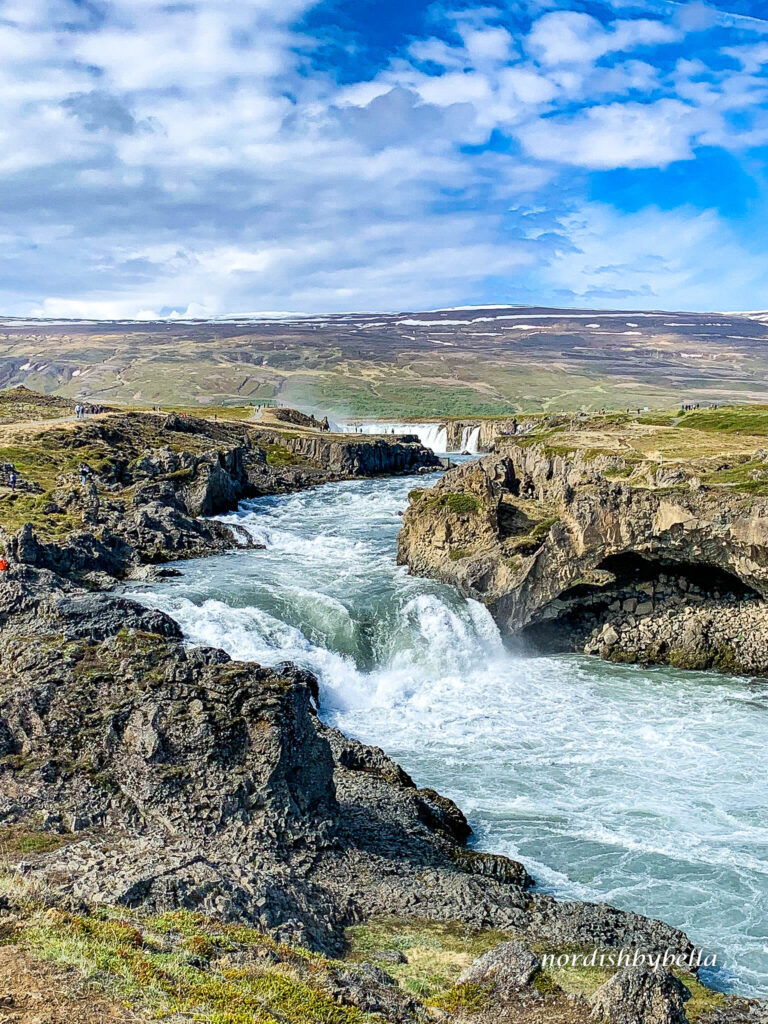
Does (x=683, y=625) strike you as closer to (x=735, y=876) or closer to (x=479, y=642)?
(x=479, y=642)

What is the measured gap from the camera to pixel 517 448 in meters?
70.5

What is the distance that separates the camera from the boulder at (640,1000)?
1165 centimetres

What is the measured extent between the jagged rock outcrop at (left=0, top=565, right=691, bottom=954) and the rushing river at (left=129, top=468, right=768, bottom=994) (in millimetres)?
2948

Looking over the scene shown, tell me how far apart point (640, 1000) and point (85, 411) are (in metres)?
92.2

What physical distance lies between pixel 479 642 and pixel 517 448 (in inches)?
1378

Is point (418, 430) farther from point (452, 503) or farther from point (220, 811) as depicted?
point (220, 811)

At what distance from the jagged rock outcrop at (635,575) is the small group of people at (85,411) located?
2302 inches

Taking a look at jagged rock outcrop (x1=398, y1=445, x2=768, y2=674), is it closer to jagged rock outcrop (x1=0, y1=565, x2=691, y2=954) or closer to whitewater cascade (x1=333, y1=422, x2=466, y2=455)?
jagged rock outcrop (x1=0, y1=565, x2=691, y2=954)

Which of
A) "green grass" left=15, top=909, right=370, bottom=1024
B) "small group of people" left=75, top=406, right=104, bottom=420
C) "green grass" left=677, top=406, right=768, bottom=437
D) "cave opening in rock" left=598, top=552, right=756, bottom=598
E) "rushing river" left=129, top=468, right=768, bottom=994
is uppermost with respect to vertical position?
"green grass" left=677, top=406, right=768, bottom=437

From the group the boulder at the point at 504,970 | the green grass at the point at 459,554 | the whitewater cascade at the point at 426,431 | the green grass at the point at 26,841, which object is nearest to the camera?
the boulder at the point at 504,970

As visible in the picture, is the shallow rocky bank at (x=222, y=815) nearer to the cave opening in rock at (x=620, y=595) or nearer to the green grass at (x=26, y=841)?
the green grass at (x=26, y=841)

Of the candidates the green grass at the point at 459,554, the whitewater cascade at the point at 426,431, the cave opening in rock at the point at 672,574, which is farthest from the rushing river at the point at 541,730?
the whitewater cascade at the point at 426,431

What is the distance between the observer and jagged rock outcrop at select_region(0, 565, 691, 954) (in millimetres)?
14547

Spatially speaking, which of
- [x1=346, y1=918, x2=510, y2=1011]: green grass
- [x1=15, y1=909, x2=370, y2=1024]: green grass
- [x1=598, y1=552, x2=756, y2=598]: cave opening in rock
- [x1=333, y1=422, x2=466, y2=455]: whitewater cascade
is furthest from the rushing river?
[x1=333, y1=422, x2=466, y2=455]: whitewater cascade
